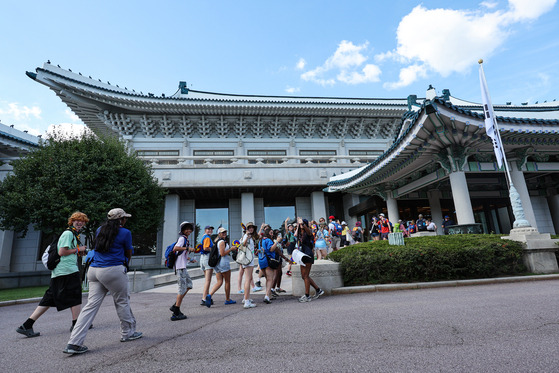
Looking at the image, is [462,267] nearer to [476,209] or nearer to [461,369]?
[461,369]

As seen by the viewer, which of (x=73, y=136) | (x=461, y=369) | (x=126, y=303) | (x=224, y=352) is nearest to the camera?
(x=461, y=369)

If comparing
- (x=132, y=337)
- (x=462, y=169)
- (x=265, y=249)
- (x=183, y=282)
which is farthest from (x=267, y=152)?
(x=132, y=337)

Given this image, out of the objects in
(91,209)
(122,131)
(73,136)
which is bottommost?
(91,209)

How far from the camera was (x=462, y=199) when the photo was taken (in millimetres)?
10914

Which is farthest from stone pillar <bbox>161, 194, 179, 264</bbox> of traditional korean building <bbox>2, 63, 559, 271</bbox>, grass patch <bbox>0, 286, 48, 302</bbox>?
grass patch <bbox>0, 286, 48, 302</bbox>

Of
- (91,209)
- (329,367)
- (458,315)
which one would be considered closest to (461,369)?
(329,367)

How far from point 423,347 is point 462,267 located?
5318 mm

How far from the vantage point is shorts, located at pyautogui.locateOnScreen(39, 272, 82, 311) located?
4.41m

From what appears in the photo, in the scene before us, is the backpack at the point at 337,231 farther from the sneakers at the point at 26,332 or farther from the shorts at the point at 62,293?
the sneakers at the point at 26,332

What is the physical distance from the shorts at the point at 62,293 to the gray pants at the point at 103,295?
118cm

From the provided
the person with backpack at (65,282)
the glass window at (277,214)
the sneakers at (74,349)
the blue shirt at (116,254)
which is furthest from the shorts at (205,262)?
the glass window at (277,214)

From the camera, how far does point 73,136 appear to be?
1574 centimetres

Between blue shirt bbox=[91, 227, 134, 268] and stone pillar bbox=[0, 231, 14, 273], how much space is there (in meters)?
18.7

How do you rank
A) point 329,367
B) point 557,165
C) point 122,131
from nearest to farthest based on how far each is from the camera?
1. point 329,367
2. point 557,165
3. point 122,131
